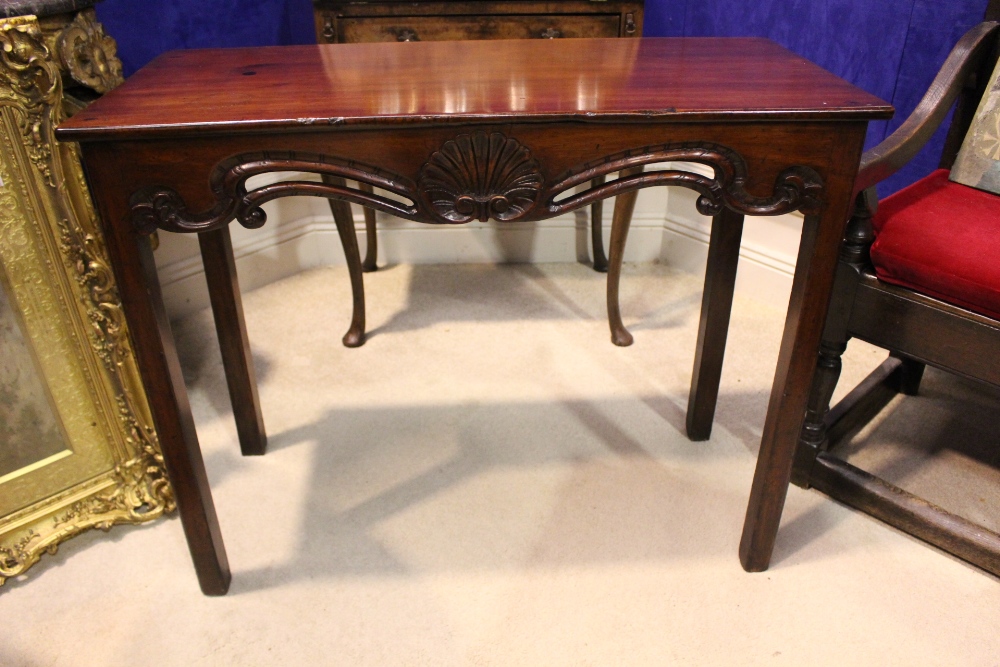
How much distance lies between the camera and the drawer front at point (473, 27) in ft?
6.17

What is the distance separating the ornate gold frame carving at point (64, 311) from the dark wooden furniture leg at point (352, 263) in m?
0.60

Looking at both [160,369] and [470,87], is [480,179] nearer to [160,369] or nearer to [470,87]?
[470,87]

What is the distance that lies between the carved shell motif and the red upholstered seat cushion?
629mm

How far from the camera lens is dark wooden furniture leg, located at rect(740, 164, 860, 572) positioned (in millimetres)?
1038

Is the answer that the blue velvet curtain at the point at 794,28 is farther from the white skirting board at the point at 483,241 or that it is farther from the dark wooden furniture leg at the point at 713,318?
the dark wooden furniture leg at the point at 713,318

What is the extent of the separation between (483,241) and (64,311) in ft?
4.49

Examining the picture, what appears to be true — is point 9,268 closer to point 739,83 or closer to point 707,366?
point 739,83

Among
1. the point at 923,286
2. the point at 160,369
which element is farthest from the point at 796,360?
the point at 160,369

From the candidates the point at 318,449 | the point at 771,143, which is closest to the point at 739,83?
the point at 771,143

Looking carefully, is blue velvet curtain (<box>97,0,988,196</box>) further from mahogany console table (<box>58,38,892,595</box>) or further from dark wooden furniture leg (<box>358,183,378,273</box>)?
mahogany console table (<box>58,38,892,595</box>)

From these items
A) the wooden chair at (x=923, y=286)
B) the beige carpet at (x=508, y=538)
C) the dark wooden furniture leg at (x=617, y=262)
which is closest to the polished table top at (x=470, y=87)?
the wooden chair at (x=923, y=286)

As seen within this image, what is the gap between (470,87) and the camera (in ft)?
3.57

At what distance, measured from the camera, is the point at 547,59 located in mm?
Answer: 1262

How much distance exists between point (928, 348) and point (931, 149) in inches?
27.6
